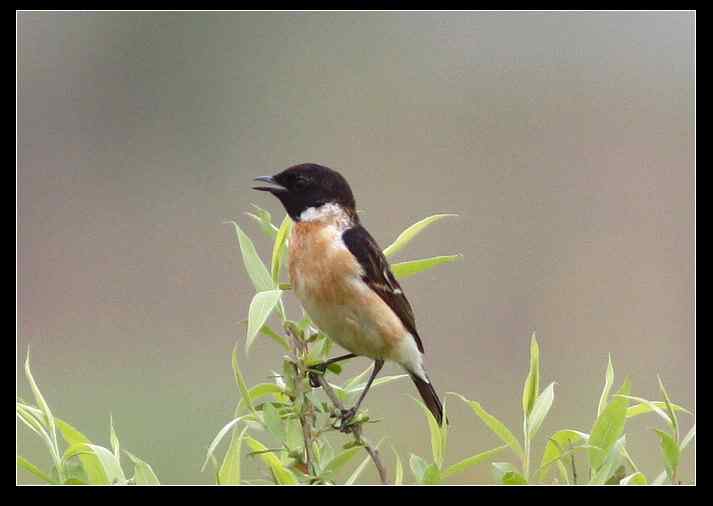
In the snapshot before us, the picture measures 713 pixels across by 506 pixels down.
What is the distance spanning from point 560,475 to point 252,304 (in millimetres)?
583

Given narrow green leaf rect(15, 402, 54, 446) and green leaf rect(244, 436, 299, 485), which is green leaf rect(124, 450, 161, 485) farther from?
narrow green leaf rect(15, 402, 54, 446)

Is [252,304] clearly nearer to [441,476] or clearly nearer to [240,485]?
[240,485]

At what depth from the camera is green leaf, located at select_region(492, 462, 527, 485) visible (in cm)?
143

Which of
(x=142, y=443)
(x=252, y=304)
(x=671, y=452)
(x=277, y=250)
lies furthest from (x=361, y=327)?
(x=142, y=443)

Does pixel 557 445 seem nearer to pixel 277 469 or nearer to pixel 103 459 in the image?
pixel 277 469

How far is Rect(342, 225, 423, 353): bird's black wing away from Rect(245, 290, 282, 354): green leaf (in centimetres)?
128

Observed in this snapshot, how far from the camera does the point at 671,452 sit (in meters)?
1.45

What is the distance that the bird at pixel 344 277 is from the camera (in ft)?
9.59

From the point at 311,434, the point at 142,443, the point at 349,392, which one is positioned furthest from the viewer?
the point at 142,443

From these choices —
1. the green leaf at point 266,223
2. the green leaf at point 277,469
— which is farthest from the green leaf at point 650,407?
the green leaf at point 266,223

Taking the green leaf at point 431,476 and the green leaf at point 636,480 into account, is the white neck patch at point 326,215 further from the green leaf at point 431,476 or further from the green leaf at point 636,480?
the green leaf at point 636,480

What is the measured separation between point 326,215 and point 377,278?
0.96 ft

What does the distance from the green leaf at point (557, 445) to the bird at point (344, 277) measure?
52.9 inches

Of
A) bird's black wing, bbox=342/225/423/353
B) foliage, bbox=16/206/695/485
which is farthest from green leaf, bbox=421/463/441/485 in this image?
bird's black wing, bbox=342/225/423/353
